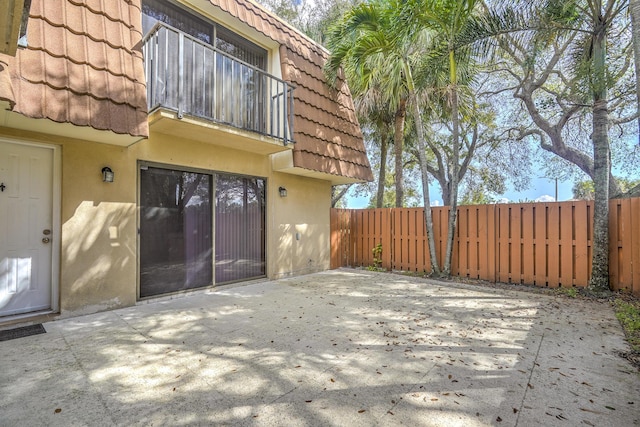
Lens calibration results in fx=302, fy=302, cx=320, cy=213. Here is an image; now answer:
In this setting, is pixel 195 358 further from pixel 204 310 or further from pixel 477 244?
pixel 477 244

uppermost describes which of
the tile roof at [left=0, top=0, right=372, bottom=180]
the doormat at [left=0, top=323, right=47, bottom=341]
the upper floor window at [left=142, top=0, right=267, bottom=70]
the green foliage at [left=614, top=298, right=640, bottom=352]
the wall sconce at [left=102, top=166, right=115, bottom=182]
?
the upper floor window at [left=142, top=0, right=267, bottom=70]

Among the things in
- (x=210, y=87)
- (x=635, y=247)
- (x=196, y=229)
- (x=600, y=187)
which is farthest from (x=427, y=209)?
(x=210, y=87)

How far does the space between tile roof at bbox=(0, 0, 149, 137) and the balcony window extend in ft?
1.12

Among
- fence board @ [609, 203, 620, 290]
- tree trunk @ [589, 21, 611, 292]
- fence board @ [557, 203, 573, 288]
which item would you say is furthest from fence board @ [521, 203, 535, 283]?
fence board @ [609, 203, 620, 290]

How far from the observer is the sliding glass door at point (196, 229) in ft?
15.6

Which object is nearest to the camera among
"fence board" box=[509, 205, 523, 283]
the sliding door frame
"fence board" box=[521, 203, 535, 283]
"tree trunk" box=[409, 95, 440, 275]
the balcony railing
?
the balcony railing

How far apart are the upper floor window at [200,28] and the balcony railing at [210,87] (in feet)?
2.60

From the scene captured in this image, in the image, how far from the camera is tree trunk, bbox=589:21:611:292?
5004 millimetres

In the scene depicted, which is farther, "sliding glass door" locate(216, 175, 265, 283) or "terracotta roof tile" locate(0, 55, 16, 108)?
"sliding glass door" locate(216, 175, 265, 283)

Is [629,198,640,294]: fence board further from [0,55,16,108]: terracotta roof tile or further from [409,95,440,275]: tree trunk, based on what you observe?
[0,55,16,108]: terracotta roof tile

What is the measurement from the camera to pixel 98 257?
419 cm

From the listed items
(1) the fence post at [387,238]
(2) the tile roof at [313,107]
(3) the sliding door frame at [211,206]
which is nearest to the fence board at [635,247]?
(1) the fence post at [387,238]

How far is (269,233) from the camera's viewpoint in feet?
21.2

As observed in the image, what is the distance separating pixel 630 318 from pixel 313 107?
615 cm
